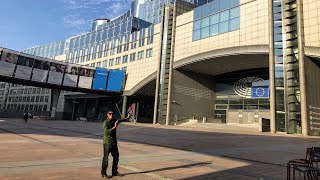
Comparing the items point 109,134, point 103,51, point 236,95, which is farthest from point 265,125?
point 103,51

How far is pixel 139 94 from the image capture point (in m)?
62.9

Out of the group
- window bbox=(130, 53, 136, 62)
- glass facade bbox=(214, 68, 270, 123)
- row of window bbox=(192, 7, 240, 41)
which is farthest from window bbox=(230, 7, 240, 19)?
window bbox=(130, 53, 136, 62)

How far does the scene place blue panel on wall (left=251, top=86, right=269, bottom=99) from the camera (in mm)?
49378

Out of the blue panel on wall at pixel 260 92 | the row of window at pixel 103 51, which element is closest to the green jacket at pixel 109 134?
the blue panel on wall at pixel 260 92

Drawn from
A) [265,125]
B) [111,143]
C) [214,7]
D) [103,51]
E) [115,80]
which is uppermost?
[214,7]

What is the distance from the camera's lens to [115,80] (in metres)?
63.4

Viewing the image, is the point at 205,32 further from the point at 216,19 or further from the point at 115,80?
the point at 115,80

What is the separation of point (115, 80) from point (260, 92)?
30.5 meters

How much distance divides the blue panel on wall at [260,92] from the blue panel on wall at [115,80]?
28217 millimetres

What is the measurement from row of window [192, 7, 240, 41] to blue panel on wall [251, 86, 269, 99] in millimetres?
12475

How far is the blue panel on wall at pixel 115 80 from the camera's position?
6309 centimetres

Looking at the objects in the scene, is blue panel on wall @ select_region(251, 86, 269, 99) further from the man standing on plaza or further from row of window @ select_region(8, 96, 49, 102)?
row of window @ select_region(8, 96, 49, 102)

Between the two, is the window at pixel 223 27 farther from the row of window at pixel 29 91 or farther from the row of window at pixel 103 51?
the row of window at pixel 29 91

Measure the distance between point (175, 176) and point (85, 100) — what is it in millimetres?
75399
